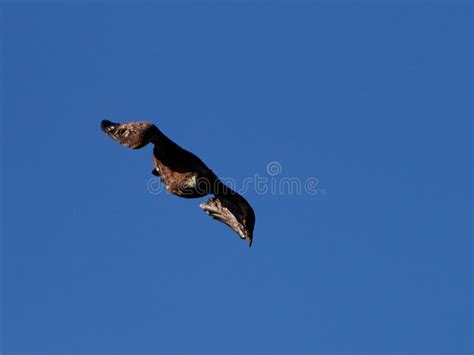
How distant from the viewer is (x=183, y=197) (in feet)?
111

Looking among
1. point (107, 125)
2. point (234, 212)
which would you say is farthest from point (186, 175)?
point (107, 125)

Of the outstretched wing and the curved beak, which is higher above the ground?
the curved beak

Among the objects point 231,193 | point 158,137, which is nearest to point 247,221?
point 231,193

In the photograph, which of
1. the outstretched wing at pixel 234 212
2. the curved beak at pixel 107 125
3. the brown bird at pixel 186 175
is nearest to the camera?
the brown bird at pixel 186 175

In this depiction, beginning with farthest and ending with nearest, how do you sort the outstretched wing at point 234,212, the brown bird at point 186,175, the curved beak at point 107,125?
the outstretched wing at point 234,212 < the curved beak at point 107,125 < the brown bird at point 186,175

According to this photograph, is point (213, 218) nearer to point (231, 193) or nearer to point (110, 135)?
point (231, 193)

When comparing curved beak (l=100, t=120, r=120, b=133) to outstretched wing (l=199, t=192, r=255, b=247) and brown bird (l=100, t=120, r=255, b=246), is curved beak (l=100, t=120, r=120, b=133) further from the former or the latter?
outstretched wing (l=199, t=192, r=255, b=247)

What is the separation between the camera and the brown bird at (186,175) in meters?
32.5

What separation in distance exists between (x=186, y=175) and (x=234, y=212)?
5.59ft

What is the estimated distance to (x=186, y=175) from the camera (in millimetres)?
33562

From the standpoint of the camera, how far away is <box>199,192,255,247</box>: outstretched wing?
34.2m

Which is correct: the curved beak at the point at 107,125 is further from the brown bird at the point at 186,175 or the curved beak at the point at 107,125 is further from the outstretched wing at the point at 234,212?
the outstretched wing at the point at 234,212

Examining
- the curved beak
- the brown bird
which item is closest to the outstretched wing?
the brown bird

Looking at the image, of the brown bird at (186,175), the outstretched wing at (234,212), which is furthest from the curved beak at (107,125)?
the outstretched wing at (234,212)
